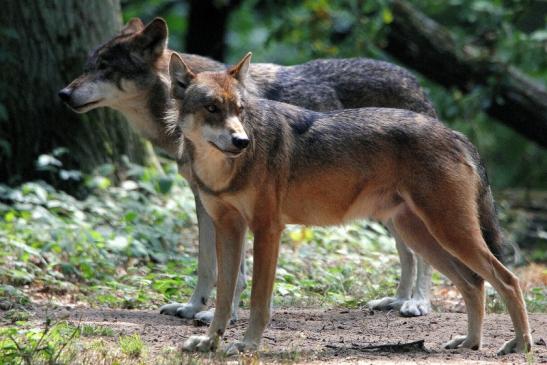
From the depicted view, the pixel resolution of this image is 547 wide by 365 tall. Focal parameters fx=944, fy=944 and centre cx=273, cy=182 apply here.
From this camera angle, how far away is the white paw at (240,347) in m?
6.00

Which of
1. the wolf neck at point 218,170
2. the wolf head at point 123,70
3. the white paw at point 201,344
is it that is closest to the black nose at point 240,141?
the wolf neck at point 218,170

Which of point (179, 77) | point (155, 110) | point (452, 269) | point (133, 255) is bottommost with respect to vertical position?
point (133, 255)

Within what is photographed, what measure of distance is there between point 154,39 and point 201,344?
3.09 m

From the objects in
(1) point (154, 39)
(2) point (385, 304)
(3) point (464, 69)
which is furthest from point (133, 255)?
(3) point (464, 69)

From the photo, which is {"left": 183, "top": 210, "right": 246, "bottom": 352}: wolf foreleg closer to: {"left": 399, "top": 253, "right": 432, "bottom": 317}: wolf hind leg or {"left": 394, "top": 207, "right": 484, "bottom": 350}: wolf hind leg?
{"left": 394, "top": 207, "right": 484, "bottom": 350}: wolf hind leg

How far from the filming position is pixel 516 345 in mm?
6242

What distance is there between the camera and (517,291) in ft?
20.7

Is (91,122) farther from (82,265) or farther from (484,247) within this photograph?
(484,247)

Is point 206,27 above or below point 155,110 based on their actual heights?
below

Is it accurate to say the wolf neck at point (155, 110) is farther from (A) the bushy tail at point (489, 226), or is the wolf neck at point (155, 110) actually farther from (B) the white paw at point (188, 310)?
(A) the bushy tail at point (489, 226)

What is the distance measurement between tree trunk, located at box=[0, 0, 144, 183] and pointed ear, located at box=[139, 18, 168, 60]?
9.32ft

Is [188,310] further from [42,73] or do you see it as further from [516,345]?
[42,73]

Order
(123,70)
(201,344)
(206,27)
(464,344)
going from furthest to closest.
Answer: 1. (206,27)
2. (123,70)
3. (464,344)
4. (201,344)

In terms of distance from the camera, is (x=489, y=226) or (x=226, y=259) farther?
(x=489, y=226)
